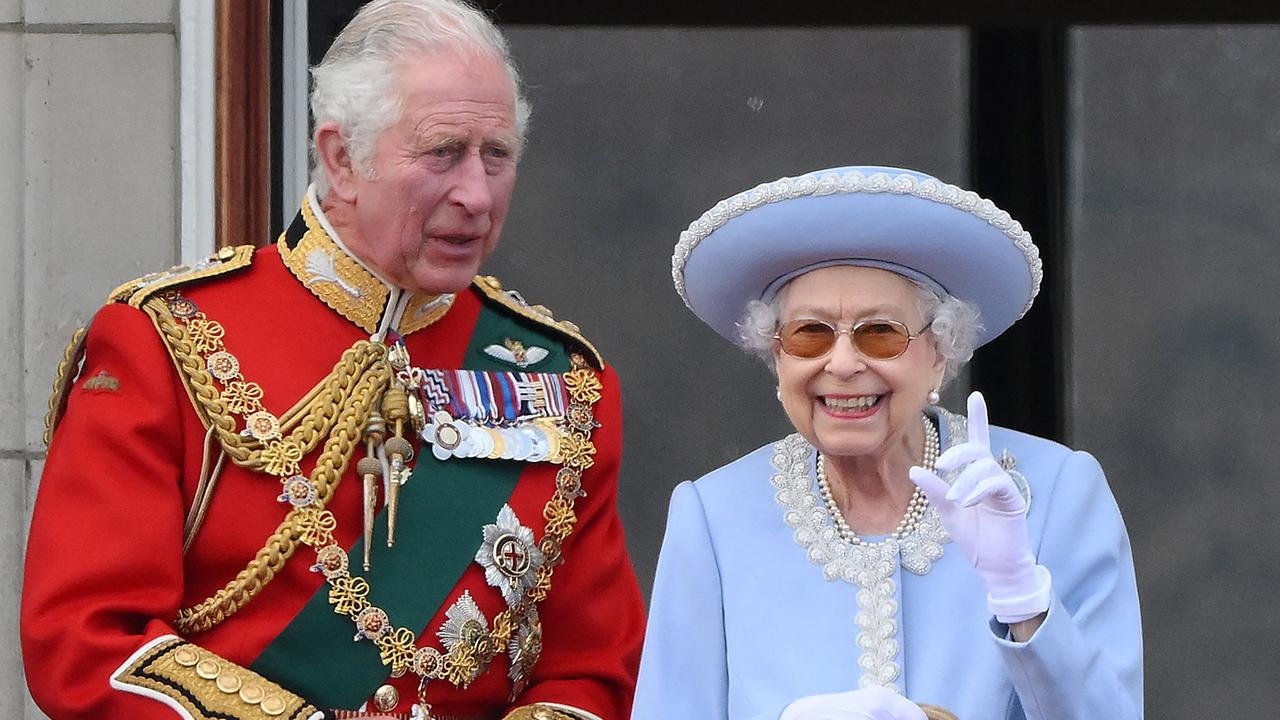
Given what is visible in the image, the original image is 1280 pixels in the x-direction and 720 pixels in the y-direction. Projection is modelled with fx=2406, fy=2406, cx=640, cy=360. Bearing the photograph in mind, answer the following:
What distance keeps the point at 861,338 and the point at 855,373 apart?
0.16ft

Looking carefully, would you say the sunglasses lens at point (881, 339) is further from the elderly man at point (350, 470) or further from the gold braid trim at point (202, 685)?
the gold braid trim at point (202, 685)

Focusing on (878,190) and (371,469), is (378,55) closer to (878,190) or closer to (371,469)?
(371,469)

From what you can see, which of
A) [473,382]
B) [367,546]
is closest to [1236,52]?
[473,382]

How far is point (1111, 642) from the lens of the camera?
9.64 ft

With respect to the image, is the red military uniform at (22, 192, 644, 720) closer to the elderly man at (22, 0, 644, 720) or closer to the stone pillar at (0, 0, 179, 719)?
the elderly man at (22, 0, 644, 720)

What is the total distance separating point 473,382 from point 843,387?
84 centimetres

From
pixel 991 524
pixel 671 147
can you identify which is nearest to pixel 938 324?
pixel 991 524

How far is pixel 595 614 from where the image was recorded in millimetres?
3723

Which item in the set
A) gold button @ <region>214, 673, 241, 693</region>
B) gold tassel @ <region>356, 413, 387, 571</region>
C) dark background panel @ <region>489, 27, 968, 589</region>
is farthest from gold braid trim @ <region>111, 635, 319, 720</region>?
dark background panel @ <region>489, 27, 968, 589</region>

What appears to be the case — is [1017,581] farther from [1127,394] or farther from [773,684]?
[1127,394]

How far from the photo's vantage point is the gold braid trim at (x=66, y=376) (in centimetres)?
359

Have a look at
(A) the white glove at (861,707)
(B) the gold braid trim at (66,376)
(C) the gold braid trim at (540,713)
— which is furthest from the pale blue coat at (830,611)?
(B) the gold braid trim at (66,376)

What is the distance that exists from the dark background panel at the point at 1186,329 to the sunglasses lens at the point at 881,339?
5.95 feet

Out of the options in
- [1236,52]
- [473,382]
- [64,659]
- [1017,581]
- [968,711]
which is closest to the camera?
[1017,581]
